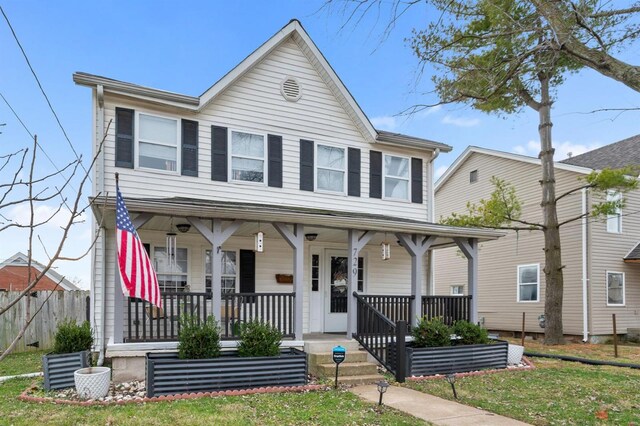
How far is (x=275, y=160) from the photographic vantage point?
1127 centimetres

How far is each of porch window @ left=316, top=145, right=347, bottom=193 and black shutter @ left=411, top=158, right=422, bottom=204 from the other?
2.03m

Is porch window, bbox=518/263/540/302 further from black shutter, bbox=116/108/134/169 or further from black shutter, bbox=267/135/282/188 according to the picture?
black shutter, bbox=116/108/134/169

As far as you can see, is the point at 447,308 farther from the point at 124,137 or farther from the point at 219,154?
the point at 124,137

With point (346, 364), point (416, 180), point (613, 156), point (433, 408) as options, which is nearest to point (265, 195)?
point (346, 364)

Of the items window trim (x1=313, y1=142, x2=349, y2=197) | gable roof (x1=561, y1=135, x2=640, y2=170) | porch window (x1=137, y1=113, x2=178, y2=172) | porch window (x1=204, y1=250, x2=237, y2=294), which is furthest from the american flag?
gable roof (x1=561, y1=135, x2=640, y2=170)

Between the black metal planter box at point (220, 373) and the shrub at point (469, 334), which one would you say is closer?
the black metal planter box at point (220, 373)

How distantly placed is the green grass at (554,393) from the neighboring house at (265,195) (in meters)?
2.56

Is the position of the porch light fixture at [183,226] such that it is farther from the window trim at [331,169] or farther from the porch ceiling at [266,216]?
the window trim at [331,169]

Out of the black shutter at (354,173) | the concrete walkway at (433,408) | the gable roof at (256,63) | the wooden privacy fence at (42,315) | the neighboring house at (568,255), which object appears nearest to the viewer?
the concrete walkway at (433,408)

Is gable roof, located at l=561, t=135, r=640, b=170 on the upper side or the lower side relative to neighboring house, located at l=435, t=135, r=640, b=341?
upper

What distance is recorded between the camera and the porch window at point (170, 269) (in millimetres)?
10281

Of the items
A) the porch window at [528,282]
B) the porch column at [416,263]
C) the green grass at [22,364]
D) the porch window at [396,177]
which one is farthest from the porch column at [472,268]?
the green grass at [22,364]

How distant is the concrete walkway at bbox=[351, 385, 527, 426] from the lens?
6.23 meters

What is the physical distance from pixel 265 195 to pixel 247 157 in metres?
0.95
